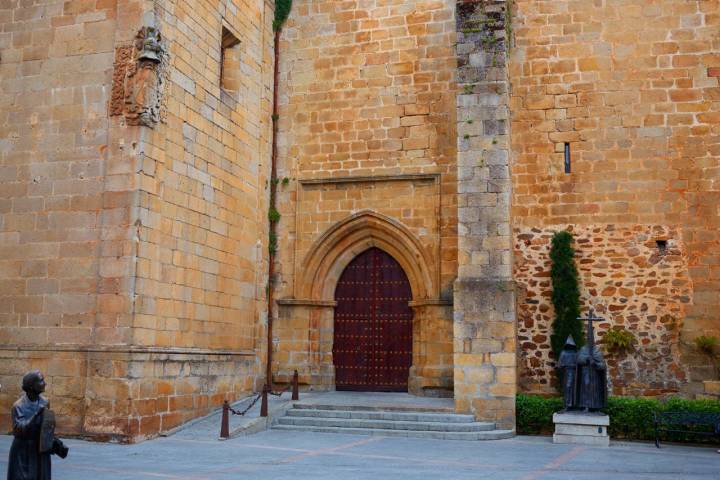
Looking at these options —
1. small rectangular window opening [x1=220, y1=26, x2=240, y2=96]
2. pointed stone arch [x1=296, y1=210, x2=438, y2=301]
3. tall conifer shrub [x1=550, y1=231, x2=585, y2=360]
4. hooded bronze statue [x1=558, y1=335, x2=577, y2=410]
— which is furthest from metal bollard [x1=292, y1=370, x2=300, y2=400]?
small rectangular window opening [x1=220, y1=26, x2=240, y2=96]

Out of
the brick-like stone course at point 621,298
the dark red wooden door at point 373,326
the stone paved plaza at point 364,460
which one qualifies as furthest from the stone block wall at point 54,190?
the brick-like stone course at point 621,298

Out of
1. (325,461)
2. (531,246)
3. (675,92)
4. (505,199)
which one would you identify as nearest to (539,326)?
(531,246)

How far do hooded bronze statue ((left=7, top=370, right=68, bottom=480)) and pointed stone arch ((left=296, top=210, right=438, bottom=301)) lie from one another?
9231 millimetres

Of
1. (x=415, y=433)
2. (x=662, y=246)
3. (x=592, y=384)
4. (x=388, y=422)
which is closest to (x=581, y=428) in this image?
(x=592, y=384)

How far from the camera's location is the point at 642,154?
13.7 meters

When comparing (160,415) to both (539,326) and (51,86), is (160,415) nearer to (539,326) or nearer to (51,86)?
(51,86)

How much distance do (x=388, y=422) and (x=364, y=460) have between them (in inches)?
109

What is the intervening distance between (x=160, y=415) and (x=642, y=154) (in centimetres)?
891

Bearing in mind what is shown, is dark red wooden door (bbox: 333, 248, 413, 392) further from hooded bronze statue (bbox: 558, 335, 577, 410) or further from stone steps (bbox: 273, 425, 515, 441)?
hooded bronze statue (bbox: 558, 335, 577, 410)

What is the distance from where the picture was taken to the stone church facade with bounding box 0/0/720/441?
10.6m

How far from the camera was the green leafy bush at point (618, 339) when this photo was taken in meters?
13.3

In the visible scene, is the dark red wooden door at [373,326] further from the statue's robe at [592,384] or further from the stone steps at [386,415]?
the statue's robe at [592,384]

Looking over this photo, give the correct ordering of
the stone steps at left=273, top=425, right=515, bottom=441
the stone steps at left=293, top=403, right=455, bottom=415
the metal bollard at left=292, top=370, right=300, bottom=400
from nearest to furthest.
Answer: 1. the stone steps at left=273, top=425, right=515, bottom=441
2. the stone steps at left=293, top=403, right=455, bottom=415
3. the metal bollard at left=292, top=370, right=300, bottom=400

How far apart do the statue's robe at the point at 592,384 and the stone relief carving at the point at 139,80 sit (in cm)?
698
